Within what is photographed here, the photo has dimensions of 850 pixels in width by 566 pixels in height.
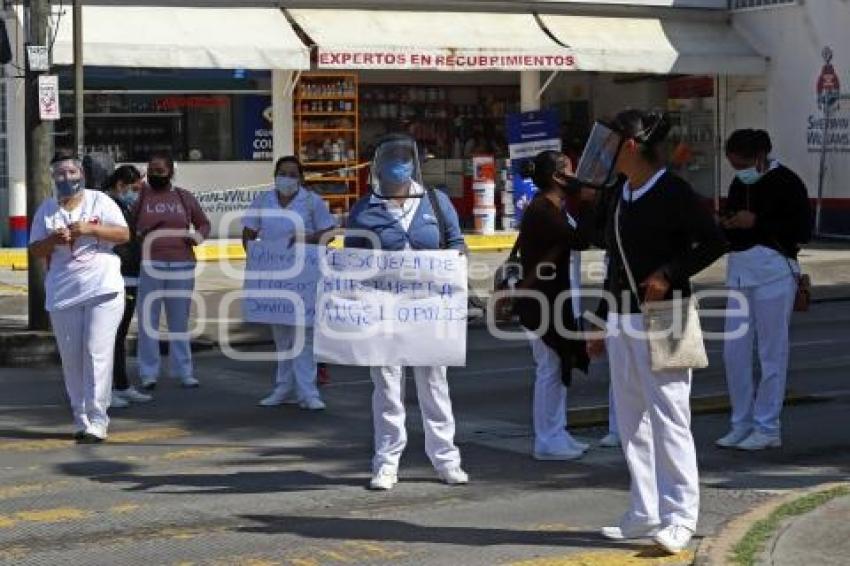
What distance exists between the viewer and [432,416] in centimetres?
912

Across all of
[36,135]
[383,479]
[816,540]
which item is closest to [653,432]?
[816,540]

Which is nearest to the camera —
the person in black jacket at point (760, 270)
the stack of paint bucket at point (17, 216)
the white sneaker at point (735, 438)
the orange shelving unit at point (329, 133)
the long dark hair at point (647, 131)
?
the long dark hair at point (647, 131)

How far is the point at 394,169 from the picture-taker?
29.7 feet

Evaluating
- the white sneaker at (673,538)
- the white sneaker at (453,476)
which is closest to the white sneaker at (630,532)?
the white sneaker at (673,538)

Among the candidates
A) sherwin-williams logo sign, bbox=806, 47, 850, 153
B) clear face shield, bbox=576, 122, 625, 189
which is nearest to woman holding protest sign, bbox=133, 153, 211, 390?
clear face shield, bbox=576, 122, 625, 189

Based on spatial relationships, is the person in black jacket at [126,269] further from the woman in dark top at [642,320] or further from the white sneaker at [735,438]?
the woman in dark top at [642,320]

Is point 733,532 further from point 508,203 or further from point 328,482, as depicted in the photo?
point 508,203

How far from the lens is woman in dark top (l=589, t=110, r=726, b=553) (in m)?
7.42

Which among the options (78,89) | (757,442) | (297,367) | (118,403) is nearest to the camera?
(757,442)

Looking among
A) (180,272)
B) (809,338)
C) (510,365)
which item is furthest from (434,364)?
(809,338)

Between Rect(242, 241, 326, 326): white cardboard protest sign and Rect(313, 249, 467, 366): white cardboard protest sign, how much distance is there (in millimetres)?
2876

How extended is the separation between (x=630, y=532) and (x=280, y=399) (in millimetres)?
5224

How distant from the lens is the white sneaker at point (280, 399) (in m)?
12.4

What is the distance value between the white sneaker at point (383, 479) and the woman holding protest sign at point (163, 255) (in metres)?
4.58
